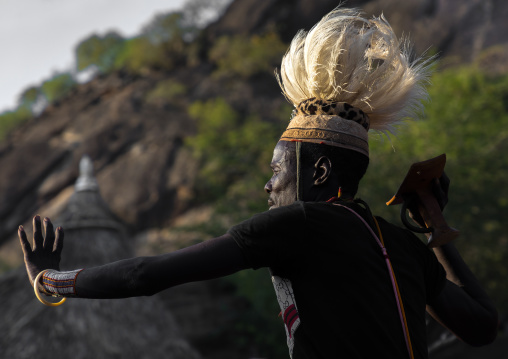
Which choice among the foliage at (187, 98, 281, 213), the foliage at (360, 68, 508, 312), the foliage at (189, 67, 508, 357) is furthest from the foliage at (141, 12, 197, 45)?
the foliage at (360, 68, 508, 312)

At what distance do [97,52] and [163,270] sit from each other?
4972cm

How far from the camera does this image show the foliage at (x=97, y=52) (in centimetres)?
4925

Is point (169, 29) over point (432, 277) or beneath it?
over

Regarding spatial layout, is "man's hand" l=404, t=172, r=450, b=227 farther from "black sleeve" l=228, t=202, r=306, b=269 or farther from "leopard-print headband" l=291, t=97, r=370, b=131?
"black sleeve" l=228, t=202, r=306, b=269

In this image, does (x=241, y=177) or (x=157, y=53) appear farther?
(x=157, y=53)

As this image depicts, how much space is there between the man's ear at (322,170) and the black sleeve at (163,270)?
1.58 feet

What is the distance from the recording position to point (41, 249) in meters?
2.11

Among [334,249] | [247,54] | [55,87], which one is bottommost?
→ [334,249]

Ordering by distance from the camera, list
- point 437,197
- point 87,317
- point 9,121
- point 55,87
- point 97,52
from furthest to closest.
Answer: point 55,87, point 97,52, point 9,121, point 87,317, point 437,197

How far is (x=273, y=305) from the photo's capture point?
13.8 metres

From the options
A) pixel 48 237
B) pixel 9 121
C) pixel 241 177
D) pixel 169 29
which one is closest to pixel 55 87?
pixel 9 121

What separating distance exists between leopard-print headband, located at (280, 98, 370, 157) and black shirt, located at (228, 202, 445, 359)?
0.29 meters

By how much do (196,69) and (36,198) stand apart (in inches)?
442

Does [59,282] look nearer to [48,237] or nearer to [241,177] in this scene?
[48,237]
